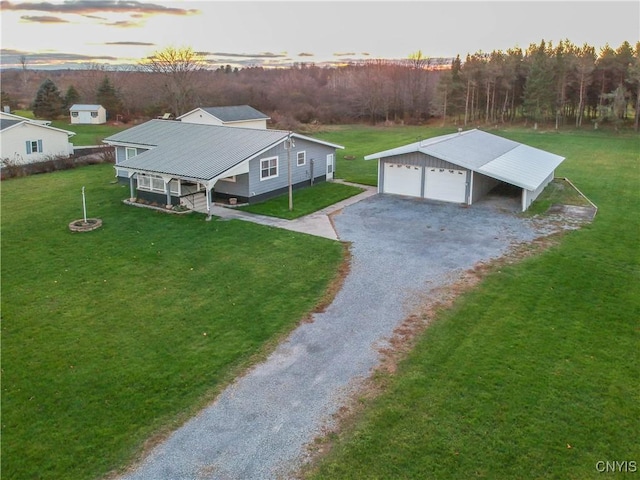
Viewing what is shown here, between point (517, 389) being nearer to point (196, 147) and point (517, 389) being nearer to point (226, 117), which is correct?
point (196, 147)

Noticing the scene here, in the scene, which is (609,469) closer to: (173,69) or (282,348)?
(282,348)

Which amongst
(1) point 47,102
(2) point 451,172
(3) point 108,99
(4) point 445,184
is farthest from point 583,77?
(1) point 47,102

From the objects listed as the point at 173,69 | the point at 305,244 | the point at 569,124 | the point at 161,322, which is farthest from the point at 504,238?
the point at 173,69

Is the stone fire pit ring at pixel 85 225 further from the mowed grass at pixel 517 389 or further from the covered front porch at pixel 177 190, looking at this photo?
the mowed grass at pixel 517 389

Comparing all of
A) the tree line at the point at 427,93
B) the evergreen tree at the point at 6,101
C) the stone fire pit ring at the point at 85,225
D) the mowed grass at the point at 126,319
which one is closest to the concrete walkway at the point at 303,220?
the mowed grass at the point at 126,319

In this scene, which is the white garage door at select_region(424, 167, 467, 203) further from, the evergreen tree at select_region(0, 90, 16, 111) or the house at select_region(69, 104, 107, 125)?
the evergreen tree at select_region(0, 90, 16, 111)

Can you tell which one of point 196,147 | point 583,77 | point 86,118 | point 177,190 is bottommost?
point 177,190
